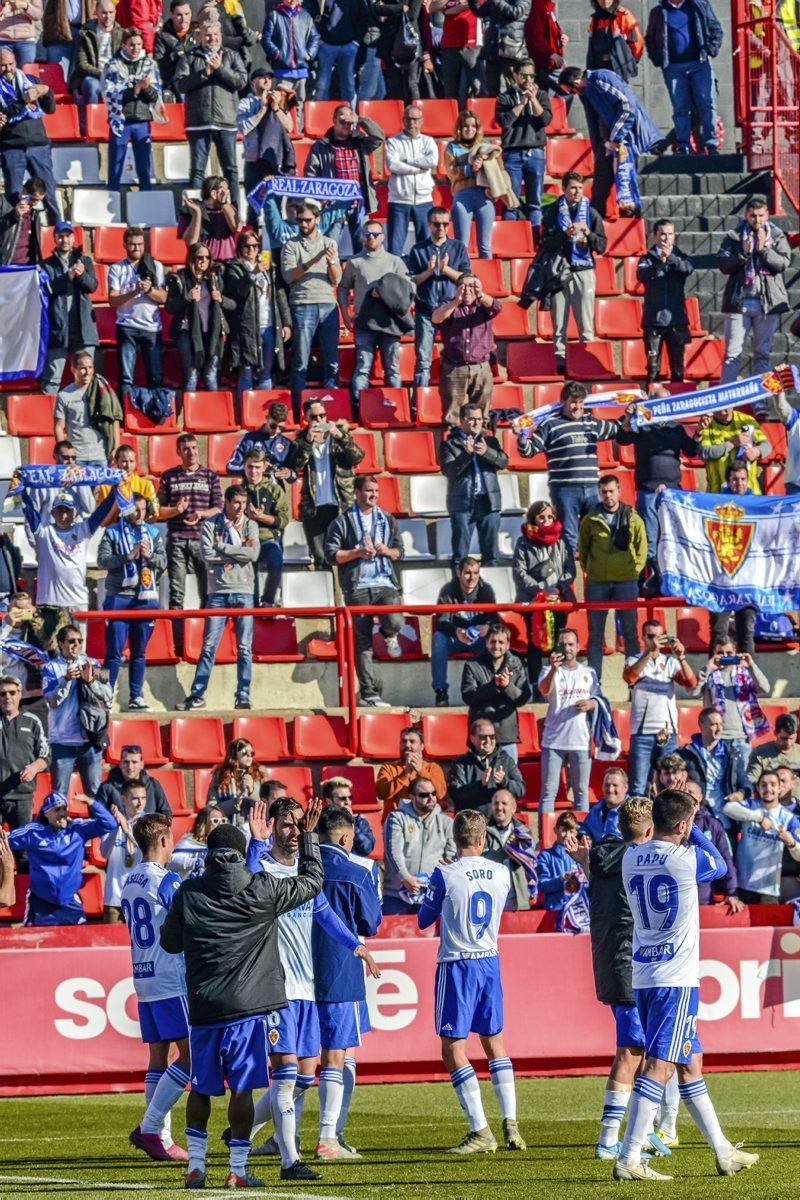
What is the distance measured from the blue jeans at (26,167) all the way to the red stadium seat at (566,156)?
6.41 metres

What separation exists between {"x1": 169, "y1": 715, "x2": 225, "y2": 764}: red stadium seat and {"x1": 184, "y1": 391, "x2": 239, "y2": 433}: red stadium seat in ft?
13.3

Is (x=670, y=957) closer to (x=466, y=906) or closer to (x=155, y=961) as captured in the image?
(x=466, y=906)

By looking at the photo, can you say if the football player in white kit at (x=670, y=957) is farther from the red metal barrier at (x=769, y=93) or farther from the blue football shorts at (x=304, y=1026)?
the red metal barrier at (x=769, y=93)

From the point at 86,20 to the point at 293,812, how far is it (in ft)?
54.2

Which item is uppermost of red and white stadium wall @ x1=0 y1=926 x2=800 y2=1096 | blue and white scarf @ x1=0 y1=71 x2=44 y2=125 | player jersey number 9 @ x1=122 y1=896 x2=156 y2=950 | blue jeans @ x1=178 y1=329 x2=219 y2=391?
blue and white scarf @ x1=0 y1=71 x2=44 y2=125

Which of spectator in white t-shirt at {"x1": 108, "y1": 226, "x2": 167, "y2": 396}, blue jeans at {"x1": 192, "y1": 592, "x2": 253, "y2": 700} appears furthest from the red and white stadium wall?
spectator in white t-shirt at {"x1": 108, "y1": 226, "x2": 167, "y2": 396}

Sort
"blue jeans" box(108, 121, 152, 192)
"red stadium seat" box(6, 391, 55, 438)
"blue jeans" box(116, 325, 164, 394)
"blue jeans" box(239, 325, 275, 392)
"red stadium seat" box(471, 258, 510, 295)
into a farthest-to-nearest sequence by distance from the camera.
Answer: "blue jeans" box(108, 121, 152, 192), "red stadium seat" box(471, 258, 510, 295), "blue jeans" box(239, 325, 275, 392), "blue jeans" box(116, 325, 164, 394), "red stadium seat" box(6, 391, 55, 438)

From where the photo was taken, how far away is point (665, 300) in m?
22.5

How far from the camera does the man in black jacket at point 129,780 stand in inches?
670

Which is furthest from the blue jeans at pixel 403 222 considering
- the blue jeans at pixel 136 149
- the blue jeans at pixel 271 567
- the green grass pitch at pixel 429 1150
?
the green grass pitch at pixel 429 1150

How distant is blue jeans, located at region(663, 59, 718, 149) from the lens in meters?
25.6

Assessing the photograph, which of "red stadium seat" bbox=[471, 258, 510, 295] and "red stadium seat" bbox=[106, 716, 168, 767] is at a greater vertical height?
"red stadium seat" bbox=[471, 258, 510, 295]

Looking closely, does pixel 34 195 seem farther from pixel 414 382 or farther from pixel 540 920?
pixel 540 920

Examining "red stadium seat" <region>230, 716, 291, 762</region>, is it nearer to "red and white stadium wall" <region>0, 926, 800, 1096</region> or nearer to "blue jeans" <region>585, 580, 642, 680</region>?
"blue jeans" <region>585, 580, 642, 680</region>
